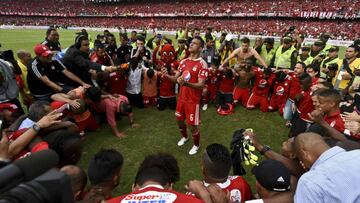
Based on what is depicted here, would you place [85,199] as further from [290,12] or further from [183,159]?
[290,12]

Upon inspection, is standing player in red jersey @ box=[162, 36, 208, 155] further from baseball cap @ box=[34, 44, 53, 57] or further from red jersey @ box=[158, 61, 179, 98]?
baseball cap @ box=[34, 44, 53, 57]

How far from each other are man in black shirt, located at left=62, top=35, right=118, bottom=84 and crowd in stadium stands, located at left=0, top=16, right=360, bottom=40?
20.3m

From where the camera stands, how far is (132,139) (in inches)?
280

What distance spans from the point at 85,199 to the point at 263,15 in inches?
1594

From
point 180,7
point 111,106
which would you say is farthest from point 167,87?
point 180,7

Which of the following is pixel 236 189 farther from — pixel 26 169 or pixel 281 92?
pixel 281 92

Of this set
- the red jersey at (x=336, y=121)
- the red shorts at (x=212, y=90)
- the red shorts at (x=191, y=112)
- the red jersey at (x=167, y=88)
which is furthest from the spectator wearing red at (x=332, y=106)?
the red jersey at (x=167, y=88)

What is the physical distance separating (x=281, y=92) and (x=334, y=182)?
21.8 ft

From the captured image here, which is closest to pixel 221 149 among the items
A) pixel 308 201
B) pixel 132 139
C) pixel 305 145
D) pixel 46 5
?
pixel 305 145

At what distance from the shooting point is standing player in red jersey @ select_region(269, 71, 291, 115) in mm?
8414

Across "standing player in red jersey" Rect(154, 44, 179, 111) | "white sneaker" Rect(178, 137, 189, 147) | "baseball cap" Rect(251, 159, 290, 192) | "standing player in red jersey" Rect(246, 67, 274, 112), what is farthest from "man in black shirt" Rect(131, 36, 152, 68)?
"baseball cap" Rect(251, 159, 290, 192)

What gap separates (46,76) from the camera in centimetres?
628

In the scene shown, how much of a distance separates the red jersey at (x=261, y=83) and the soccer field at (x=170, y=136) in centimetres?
65

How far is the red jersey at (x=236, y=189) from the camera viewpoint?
3.09 m
